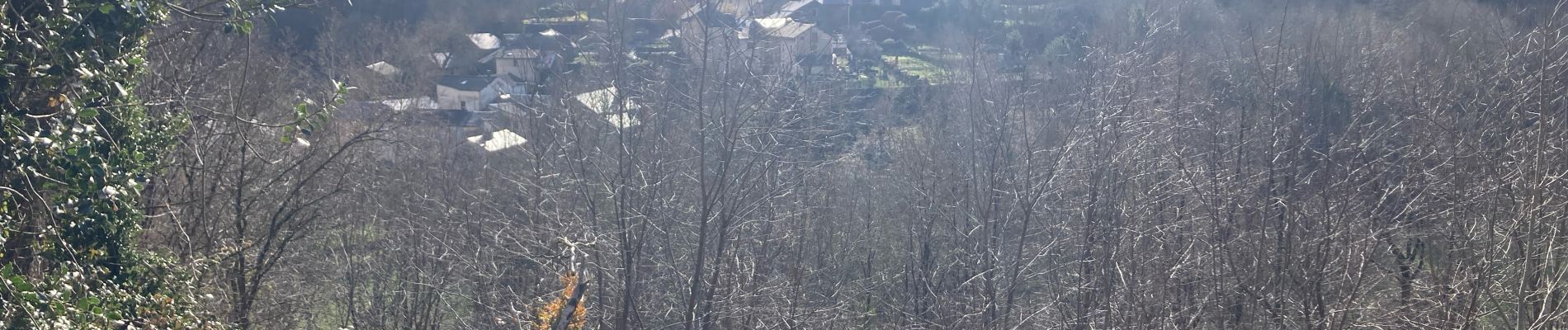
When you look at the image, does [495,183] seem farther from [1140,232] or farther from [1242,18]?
[1242,18]

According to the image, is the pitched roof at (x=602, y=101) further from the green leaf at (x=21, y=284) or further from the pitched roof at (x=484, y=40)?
the pitched roof at (x=484, y=40)

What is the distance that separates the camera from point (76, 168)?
12.6 ft

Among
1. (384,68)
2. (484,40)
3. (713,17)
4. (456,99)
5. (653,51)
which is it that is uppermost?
(713,17)

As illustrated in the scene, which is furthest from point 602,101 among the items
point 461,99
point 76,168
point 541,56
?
point 461,99

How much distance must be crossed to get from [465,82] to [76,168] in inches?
762

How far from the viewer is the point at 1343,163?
11.3 metres

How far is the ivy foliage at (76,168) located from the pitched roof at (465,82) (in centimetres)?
1703

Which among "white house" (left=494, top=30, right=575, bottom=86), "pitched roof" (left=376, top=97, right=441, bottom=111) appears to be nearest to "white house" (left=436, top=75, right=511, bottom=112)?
"pitched roof" (left=376, top=97, right=441, bottom=111)

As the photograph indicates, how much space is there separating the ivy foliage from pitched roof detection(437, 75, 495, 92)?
17033 millimetres

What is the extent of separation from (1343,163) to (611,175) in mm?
7099

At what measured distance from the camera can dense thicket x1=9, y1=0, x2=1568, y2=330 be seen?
696cm

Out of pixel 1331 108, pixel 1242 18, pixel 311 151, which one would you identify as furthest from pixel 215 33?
pixel 1242 18

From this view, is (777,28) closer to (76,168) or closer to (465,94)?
(76,168)

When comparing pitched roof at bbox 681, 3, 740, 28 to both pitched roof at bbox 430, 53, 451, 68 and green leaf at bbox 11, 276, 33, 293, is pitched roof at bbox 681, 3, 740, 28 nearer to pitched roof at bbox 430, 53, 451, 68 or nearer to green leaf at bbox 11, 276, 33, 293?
green leaf at bbox 11, 276, 33, 293
